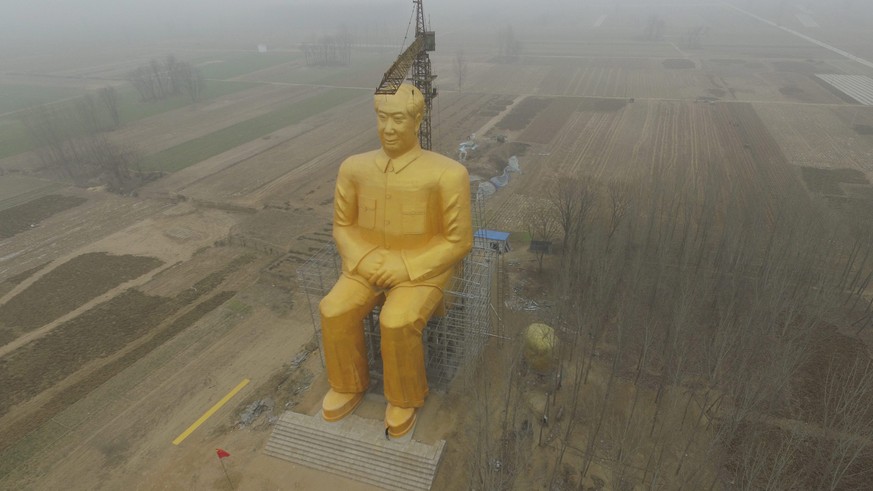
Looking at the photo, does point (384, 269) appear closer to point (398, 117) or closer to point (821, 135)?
point (398, 117)

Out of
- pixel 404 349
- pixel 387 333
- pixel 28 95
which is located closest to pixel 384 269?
pixel 387 333

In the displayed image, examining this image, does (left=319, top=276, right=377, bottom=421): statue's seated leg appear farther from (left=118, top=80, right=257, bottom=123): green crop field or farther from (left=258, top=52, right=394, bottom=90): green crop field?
(left=258, top=52, right=394, bottom=90): green crop field

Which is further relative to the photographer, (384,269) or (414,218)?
(384,269)

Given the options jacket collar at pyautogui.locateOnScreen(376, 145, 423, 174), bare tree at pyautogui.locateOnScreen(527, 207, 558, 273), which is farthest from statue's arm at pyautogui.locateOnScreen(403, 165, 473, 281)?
bare tree at pyautogui.locateOnScreen(527, 207, 558, 273)

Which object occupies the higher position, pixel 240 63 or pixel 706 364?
pixel 240 63

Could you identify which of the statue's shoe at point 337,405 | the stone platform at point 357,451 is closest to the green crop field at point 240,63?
the statue's shoe at point 337,405
